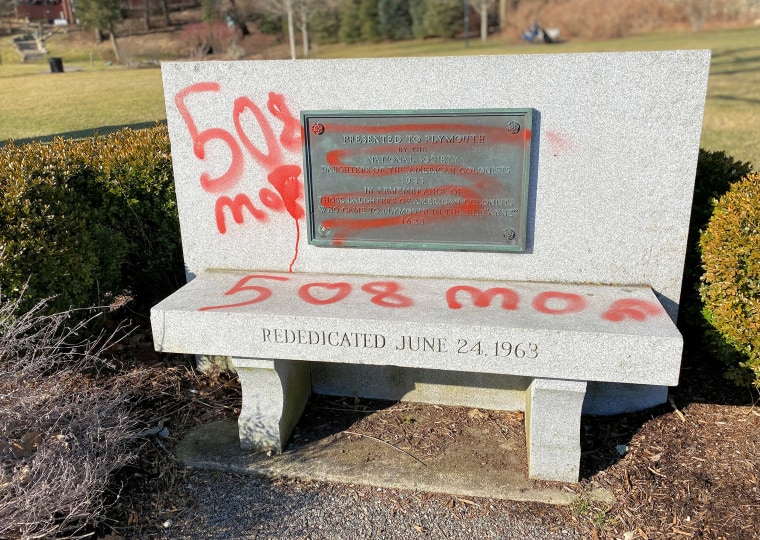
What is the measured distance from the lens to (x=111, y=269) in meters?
4.07

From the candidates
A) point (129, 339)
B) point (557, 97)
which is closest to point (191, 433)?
point (129, 339)

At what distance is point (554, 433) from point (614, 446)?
20.5 inches

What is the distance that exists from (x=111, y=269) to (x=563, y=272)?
2.89 m

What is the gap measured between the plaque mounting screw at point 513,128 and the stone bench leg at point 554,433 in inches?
52.8

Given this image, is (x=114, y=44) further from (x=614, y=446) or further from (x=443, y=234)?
(x=614, y=446)

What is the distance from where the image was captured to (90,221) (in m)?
3.94

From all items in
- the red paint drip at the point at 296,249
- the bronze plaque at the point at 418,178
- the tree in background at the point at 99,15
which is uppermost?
the tree in background at the point at 99,15

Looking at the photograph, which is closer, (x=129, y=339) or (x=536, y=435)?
(x=536, y=435)

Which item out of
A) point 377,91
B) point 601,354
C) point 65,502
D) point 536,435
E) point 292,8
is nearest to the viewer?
point 65,502

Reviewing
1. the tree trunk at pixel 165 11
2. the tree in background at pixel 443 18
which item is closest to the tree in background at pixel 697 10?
the tree in background at pixel 443 18

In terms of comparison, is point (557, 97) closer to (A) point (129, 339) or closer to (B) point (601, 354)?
(B) point (601, 354)

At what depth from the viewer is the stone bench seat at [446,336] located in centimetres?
297

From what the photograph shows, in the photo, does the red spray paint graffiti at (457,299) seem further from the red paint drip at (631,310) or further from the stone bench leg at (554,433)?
the stone bench leg at (554,433)

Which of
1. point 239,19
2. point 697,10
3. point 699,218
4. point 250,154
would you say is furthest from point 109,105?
point 697,10
